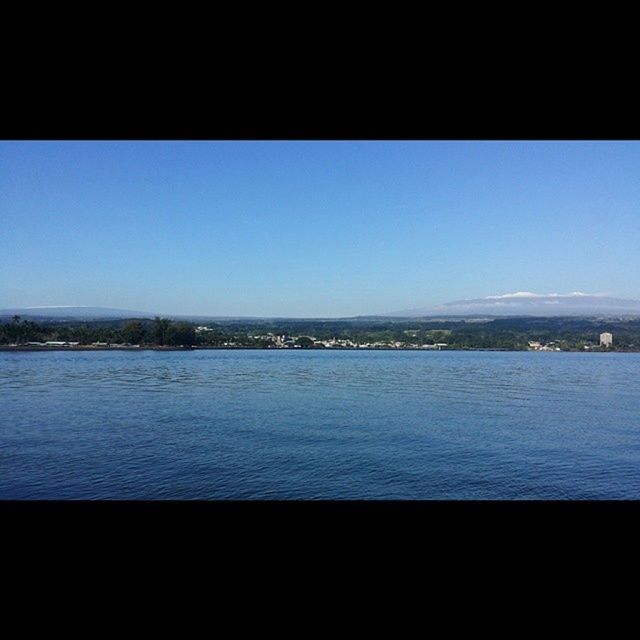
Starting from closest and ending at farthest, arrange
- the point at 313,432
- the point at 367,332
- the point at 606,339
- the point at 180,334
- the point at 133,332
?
the point at 313,432, the point at 133,332, the point at 606,339, the point at 180,334, the point at 367,332

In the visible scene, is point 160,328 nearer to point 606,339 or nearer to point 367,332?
point 367,332

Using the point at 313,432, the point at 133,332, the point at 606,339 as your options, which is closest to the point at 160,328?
the point at 133,332

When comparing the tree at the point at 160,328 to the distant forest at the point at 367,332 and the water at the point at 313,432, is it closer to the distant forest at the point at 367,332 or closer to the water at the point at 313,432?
the distant forest at the point at 367,332
